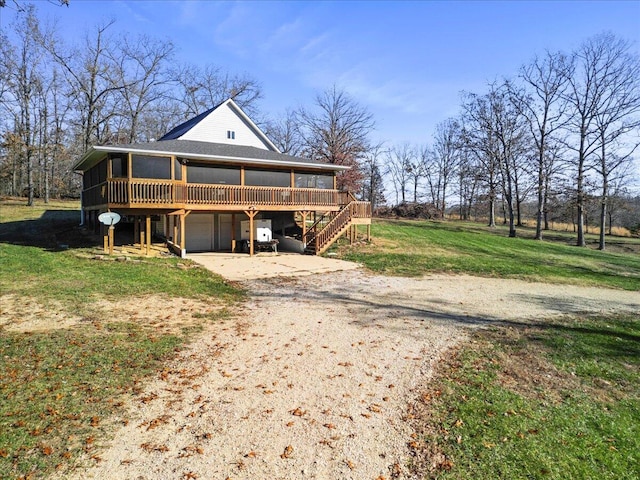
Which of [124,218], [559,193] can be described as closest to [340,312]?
[124,218]

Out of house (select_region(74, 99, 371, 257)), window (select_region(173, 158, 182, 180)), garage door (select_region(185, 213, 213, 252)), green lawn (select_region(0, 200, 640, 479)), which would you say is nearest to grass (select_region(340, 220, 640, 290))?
house (select_region(74, 99, 371, 257))

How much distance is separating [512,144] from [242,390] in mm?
33459

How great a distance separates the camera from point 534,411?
4.67 meters

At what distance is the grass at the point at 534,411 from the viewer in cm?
368

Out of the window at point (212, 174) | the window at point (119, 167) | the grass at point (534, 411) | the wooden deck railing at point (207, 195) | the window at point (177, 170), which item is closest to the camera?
the grass at point (534, 411)

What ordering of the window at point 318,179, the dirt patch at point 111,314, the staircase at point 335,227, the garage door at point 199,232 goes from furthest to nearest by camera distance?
1. the window at point 318,179
2. the garage door at point 199,232
3. the staircase at point 335,227
4. the dirt patch at point 111,314

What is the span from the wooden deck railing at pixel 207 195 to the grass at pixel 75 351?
125 inches

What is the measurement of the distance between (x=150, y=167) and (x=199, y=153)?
228 cm

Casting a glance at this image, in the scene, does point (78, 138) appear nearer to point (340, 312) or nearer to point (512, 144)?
point (340, 312)

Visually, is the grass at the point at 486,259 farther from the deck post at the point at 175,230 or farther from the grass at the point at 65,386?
the grass at the point at 65,386

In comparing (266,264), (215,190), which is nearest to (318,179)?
(215,190)

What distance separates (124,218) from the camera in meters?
21.4

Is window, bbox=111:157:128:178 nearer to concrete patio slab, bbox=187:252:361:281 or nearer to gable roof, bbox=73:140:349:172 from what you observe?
gable roof, bbox=73:140:349:172

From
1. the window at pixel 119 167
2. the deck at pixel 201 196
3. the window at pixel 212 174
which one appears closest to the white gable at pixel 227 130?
the window at pixel 212 174
